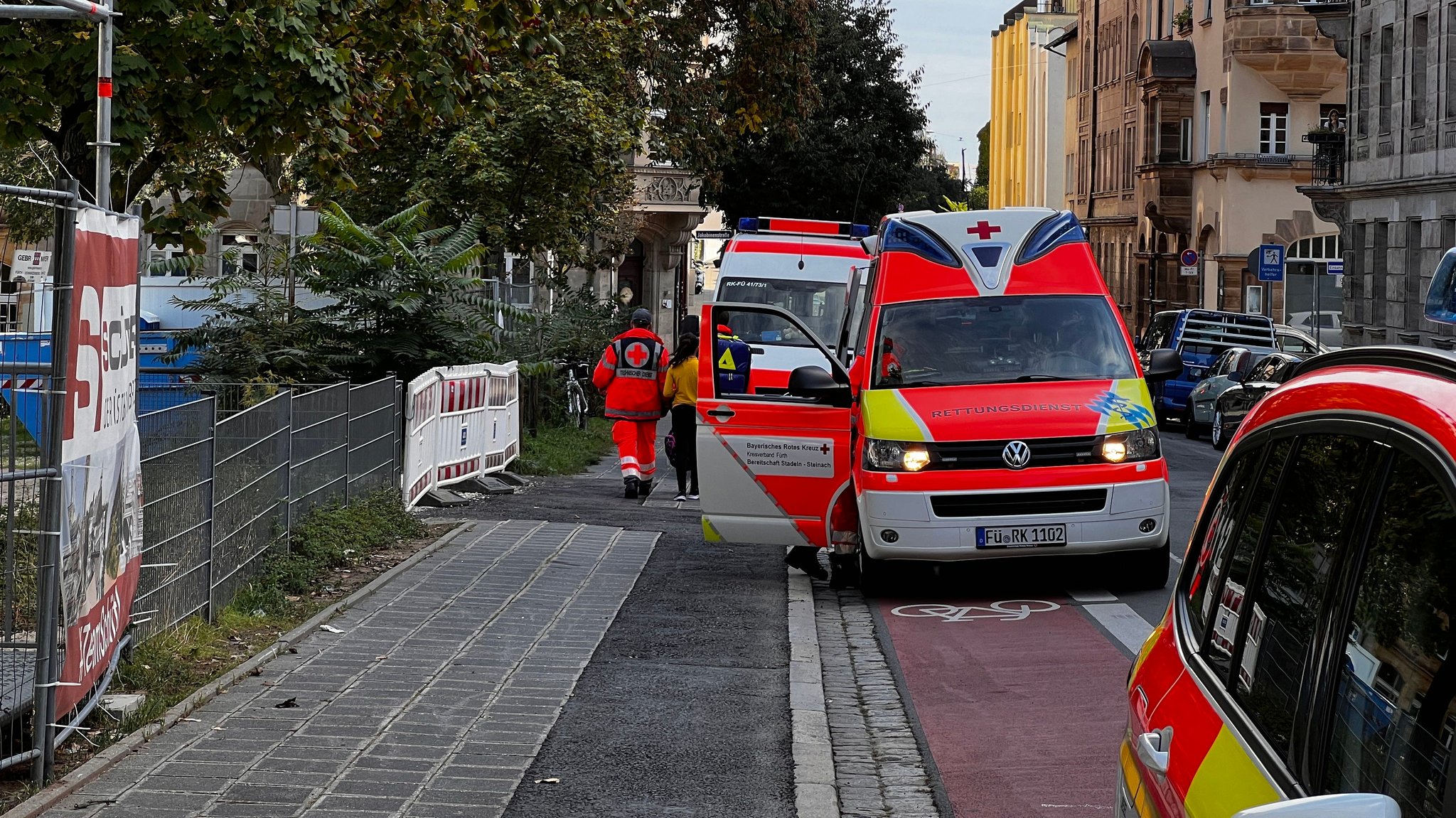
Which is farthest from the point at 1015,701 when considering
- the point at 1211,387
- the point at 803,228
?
the point at 1211,387

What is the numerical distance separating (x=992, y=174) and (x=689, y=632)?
363 feet

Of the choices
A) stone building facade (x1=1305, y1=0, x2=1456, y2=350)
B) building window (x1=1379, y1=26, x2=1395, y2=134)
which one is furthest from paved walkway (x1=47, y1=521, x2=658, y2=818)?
building window (x1=1379, y1=26, x2=1395, y2=134)

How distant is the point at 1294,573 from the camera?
9.08ft

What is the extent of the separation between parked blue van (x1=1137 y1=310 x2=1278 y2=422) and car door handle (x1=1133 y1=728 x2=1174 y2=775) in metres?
32.3

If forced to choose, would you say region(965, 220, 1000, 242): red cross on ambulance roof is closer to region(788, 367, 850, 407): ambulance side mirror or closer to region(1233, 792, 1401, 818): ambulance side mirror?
region(788, 367, 850, 407): ambulance side mirror

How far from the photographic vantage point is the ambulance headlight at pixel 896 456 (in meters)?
11.2

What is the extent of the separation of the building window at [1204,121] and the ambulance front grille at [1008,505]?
1872 inches

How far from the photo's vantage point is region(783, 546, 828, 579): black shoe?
41.7 ft

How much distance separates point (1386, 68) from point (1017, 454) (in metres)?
31.7

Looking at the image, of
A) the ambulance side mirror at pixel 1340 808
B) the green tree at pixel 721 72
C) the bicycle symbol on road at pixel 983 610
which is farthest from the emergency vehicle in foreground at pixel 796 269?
the ambulance side mirror at pixel 1340 808

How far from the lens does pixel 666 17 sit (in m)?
27.2

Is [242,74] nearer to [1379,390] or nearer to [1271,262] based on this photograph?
[1379,390]

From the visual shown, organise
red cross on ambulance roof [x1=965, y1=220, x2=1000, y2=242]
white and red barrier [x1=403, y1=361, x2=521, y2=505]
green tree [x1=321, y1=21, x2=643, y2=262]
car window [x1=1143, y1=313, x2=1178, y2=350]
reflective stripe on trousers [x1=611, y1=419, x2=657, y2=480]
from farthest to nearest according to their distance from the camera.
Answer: car window [x1=1143, y1=313, x2=1178, y2=350]
green tree [x1=321, y1=21, x2=643, y2=262]
reflective stripe on trousers [x1=611, y1=419, x2=657, y2=480]
white and red barrier [x1=403, y1=361, x2=521, y2=505]
red cross on ambulance roof [x1=965, y1=220, x2=1000, y2=242]

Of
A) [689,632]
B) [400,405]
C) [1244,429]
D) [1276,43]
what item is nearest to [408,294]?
[400,405]
